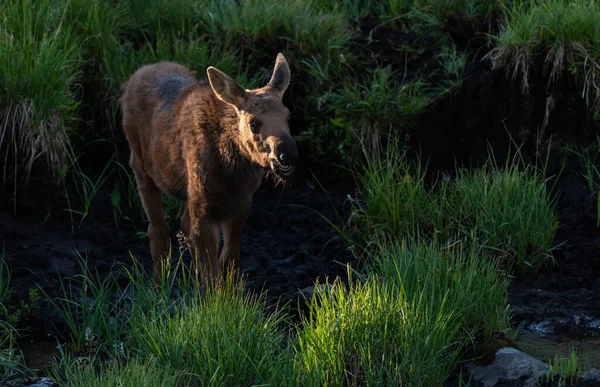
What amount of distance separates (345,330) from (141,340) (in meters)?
1.10

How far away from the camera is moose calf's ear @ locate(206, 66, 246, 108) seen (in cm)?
658

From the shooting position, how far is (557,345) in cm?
627

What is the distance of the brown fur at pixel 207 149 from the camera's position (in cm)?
648

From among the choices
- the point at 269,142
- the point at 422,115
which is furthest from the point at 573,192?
the point at 269,142

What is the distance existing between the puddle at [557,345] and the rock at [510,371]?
1.01 ft

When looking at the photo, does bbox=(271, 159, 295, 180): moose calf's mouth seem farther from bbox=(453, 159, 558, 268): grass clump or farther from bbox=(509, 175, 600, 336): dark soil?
bbox=(509, 175, 600, 336): dark soil

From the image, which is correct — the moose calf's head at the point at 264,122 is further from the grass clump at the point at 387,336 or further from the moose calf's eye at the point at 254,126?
the grass clump at the point at 387,336

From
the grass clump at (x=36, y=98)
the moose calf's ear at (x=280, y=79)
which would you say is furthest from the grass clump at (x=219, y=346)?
the grass clump at (x=36, y=98)

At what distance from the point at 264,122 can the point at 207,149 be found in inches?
23.5

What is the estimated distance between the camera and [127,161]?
8812mm

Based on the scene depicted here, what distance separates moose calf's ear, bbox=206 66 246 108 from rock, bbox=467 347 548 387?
2.22 meters

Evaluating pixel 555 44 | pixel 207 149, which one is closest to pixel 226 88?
pixel 207 149

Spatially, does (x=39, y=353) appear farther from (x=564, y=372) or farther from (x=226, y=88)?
(x=564, y=372)

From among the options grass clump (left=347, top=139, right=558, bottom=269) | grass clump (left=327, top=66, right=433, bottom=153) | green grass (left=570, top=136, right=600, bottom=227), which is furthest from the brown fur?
green grass (left=570, top=136, right=600, bottom=227)
